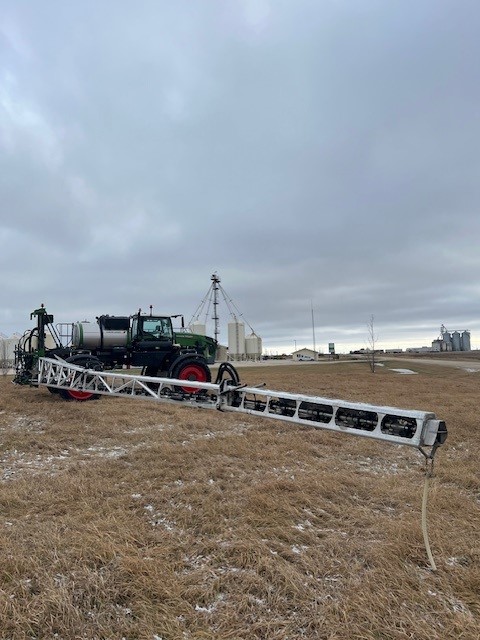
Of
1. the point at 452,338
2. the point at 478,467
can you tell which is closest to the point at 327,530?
the point at 478,467

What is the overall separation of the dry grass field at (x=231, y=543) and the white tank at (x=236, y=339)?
259 ft

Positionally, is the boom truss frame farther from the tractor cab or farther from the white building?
the white building

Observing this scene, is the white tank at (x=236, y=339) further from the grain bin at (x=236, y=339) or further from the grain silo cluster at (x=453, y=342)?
the grain silo cluster at (x=453, y=342)

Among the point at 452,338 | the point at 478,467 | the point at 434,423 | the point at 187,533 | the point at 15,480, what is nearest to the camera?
the point at 434,423

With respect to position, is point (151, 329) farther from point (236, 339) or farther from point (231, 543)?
point (236, 339)

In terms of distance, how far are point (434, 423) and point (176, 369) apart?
9425mm

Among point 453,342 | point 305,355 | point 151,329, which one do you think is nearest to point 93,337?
point 151,329

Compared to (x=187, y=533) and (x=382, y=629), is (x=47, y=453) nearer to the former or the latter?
(x=187, y=533)

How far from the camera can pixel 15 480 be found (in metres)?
5.90

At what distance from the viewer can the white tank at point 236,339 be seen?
87188 millimetres

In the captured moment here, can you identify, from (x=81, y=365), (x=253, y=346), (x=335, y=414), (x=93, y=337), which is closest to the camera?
(x=335, y=414)

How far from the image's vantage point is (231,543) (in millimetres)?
4203

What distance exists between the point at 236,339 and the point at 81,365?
76069 mm

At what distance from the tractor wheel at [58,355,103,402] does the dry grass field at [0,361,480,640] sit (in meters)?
3.12
